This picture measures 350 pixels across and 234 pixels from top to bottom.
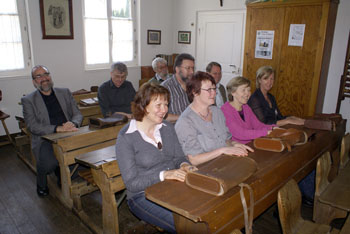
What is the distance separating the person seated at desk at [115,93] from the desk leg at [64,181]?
1.14 metres

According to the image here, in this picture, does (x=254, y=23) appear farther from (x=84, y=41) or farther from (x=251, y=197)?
(x=251, y=197)

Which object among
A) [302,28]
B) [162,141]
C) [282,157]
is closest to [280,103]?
[302,28]

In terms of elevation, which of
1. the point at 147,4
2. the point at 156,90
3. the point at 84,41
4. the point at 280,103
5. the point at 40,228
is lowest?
the point at 40,228

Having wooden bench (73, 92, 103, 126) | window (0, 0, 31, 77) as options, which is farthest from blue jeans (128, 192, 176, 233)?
window (0, 0, 31, 77)

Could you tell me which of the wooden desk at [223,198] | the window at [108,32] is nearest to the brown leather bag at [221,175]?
the wooden desk at [223,198]

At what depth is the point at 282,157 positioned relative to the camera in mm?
1960

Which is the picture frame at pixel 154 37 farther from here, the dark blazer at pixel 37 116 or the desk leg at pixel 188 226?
the desk leg at pixel 188 226

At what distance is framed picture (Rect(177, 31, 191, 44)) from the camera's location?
6.67 meters

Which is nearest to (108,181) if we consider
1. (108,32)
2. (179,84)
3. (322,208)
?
(179,84)

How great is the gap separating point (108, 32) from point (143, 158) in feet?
15.4

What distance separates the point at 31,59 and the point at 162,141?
394 cm

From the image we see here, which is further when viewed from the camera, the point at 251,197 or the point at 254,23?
the point at 254,23

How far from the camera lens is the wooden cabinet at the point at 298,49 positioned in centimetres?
420

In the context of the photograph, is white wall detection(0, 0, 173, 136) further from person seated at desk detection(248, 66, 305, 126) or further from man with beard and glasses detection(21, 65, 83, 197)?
person seated at desk detection(248, 66, 305, 126)
